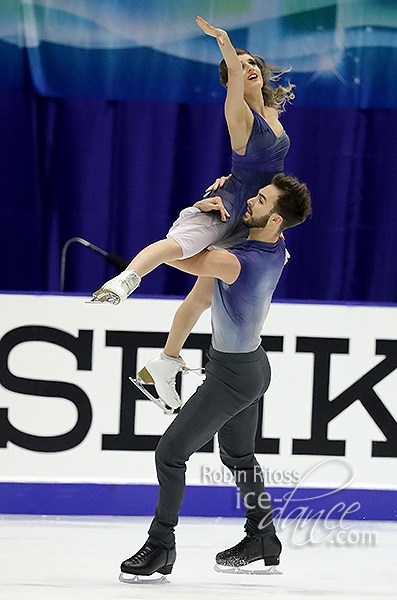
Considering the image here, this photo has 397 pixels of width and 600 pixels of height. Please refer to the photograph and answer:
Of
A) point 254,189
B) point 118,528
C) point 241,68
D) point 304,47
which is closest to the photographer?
point 241,68

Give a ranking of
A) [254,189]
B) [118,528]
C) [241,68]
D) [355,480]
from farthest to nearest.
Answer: [355,480]
[118,528]
[254,189]
[241,68]

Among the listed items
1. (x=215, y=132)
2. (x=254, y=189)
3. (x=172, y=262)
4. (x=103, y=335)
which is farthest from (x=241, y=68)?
(x=215, y=132)

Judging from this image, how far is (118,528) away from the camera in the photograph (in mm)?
4039

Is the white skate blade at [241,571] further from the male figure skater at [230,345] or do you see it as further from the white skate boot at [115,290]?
the white skate boot at [115,290]

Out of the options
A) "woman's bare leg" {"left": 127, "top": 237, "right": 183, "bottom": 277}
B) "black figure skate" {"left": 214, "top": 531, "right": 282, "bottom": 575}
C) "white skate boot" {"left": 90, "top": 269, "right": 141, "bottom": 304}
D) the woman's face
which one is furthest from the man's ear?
"black figure skate" {"left": 214, "top": 531, "right": 282, "bottom": 575}

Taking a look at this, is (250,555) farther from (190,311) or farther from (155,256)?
(155,256)

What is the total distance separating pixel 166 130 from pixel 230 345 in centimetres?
229

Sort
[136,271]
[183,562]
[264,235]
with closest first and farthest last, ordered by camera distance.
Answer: [136,271] → [264,235] → [183,562]

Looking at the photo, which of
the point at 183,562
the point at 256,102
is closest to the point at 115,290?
the point at 256,102

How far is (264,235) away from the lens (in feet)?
9.70

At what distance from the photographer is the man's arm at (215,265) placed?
2834 mm

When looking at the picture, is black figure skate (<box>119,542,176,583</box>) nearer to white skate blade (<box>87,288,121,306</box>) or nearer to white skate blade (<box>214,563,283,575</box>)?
white skate blade (<box>214,563,283,575</box>)

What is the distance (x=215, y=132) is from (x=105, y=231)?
34.6 inches

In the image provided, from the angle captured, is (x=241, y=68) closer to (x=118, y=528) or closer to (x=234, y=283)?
(x=234, y=283)
